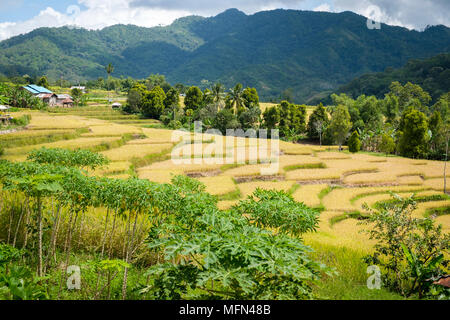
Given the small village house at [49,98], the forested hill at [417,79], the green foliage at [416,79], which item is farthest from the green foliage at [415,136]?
the forested hill at [417,79]

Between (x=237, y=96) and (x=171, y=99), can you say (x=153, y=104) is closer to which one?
(x=171, y=99)

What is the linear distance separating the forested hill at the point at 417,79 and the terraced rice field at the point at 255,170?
9411 cm

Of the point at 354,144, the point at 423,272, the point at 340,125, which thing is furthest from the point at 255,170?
the point at 340,125

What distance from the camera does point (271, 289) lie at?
316cm

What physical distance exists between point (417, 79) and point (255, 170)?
125 meters

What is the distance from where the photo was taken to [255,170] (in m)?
23.7

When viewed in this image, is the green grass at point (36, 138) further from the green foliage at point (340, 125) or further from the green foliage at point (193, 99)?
the green foliage at point (193, 99)

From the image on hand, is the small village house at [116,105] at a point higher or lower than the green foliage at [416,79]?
lower

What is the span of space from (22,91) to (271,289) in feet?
194

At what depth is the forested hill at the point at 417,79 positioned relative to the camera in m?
109

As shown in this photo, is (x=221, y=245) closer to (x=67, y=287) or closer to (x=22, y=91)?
(x=67, y=287)

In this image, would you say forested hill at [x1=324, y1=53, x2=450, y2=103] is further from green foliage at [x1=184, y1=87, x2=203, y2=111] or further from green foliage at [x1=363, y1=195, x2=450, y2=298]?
green foliage at [x1=363, y1=195, x2=450, y2=298]
